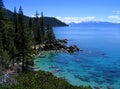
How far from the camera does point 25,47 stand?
46781mm

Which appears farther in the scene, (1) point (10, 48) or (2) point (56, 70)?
(2) point (56, 70)

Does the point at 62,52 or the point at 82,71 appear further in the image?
the point at 62,52

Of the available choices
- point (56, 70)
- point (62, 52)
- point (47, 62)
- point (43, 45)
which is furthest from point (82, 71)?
point (43, 45)

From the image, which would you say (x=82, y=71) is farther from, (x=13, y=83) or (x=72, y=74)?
(x=13, y=83)

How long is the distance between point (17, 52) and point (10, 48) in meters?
4.56

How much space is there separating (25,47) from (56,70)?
1242 cm

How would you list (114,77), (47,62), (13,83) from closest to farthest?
(13,83) → (114,77) → (47,62)

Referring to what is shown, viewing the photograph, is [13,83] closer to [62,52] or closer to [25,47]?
[25,47]

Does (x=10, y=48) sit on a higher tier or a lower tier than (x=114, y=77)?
higher

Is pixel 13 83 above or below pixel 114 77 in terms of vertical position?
above

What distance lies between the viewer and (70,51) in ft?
292

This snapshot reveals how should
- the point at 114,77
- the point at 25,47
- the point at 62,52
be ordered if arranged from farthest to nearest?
1. the point at 62,52
2. the point at 114,77
3. the point at 25,47

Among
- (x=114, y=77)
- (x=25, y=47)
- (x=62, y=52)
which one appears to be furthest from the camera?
(x=62, y=52)

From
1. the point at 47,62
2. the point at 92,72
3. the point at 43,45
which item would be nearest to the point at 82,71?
the point at 92,72
